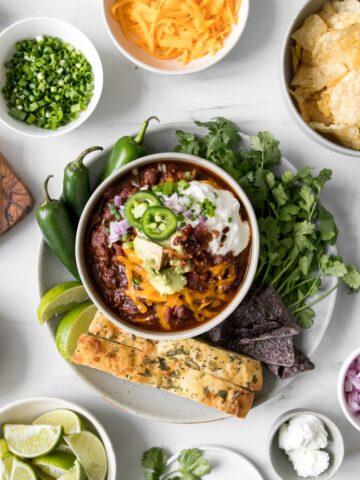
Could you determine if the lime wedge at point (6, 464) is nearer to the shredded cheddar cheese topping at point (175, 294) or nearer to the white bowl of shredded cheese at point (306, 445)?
the shredded cheddar cheese topping at point (175, 294)

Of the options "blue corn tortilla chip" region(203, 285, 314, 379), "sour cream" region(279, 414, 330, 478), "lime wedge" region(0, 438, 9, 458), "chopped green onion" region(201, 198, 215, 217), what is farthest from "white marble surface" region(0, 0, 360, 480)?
"chopped green onion" region(201, 198, 215, 217)

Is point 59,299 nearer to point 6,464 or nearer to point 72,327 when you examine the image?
point 72,327

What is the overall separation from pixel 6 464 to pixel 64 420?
0.38 metres

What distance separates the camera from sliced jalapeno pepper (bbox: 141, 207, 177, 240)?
9.78ft

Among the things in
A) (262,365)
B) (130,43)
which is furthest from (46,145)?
(262,365)

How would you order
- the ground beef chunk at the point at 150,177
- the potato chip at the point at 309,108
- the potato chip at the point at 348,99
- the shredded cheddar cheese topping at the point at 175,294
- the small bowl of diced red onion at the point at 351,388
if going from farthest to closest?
the small bowl of diced red onion at the point at 351,388 → the potato chip at the point at 309,108 → the potato chip at the point at 348,99 → the ground beef chunk at the point at 150,177 → the shredded cheddar cheese topping at the point at 175,294

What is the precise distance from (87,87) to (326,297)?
1612 millimetres

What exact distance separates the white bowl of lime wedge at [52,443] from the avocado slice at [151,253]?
1118 mm

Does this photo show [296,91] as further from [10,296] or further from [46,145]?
[10,296]

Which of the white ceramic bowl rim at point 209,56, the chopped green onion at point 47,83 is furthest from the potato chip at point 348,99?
the chopped green onion at point 47,83

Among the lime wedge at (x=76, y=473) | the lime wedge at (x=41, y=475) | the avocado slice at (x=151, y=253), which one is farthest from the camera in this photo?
the lime wedge at (x=41, y=475)

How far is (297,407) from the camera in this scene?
3.82 meters

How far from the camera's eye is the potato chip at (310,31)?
3369mm

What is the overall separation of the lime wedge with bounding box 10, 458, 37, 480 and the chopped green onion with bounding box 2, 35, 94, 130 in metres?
1.75
